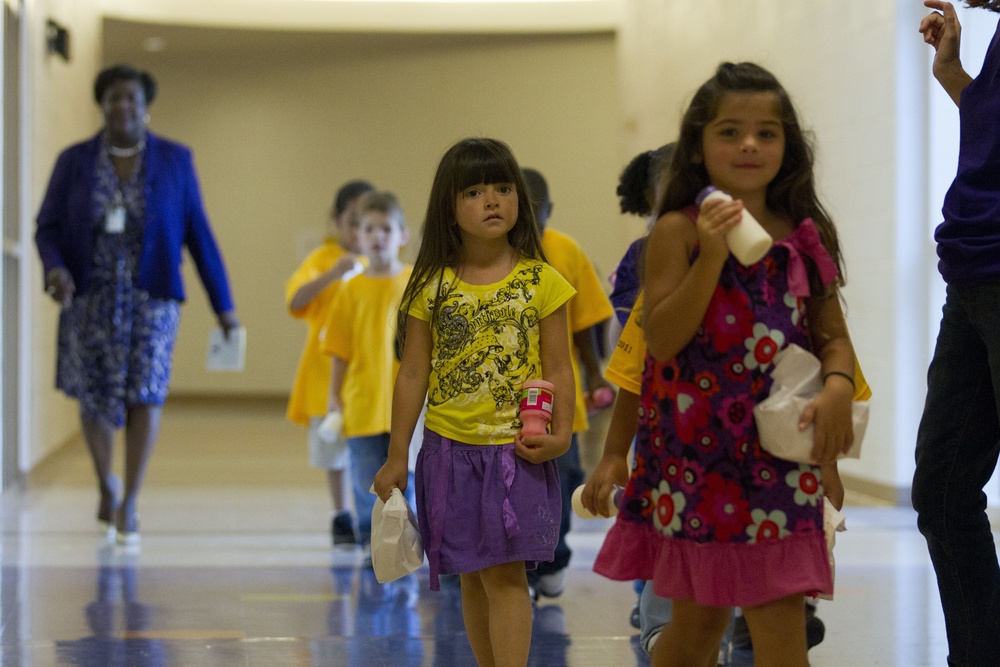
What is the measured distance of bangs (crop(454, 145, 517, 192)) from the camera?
7.61 ft

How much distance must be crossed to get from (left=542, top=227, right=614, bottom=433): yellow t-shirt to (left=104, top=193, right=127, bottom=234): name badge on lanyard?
72.1 inches

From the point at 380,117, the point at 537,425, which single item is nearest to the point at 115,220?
the point at 537,425

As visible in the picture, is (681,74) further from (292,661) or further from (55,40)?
(292,661)

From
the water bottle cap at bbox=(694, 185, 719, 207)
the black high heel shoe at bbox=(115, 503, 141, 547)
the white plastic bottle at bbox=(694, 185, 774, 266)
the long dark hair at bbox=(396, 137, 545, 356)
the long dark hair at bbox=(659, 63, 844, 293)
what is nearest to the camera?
the white plastic bottle at bbox=(694, 185, 774, 266)

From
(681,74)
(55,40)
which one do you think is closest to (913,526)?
(681,74)

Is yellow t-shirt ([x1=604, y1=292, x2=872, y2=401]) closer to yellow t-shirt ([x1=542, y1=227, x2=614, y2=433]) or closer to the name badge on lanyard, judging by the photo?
yellow t-shirt ([x1=542, y1=227, x2=614, y2=433])

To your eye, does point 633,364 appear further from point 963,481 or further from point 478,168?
point 963,481

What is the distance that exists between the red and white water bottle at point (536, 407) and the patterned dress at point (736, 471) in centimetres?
42

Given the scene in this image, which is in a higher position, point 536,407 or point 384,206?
point 384,206

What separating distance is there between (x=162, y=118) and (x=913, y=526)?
1070 centimetres

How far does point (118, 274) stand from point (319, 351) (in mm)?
757

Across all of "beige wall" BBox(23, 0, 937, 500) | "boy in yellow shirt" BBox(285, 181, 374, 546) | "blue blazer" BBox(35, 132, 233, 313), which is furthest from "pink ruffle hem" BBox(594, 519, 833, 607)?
"beige wall" BBox(23, 0, 937, 500)

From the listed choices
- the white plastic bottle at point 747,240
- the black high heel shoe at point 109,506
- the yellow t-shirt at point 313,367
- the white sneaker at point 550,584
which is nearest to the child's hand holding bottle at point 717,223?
the white plastic bottle at point 747,240

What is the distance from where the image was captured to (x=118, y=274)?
4449 mm
